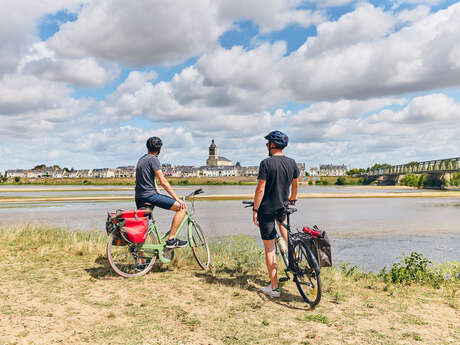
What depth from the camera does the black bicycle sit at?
5922 millimetres

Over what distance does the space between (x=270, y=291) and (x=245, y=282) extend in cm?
93

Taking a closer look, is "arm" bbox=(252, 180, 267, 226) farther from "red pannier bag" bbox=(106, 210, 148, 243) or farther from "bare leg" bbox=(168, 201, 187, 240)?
"red pannier bag" bbox=(106, 210, 148, 243)

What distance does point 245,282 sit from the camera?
24.0 ft

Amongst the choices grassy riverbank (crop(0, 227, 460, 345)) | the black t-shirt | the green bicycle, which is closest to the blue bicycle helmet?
the black t-shirt

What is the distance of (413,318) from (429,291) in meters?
1.99

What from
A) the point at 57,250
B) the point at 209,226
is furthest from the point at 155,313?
the point at 209,226

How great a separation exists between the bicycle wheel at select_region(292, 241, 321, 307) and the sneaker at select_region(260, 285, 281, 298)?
0.38 m

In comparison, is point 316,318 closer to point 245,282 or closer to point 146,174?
point 245,282

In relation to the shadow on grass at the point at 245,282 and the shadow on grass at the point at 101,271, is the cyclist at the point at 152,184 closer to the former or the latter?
the shadow on grass at the point at 245,282

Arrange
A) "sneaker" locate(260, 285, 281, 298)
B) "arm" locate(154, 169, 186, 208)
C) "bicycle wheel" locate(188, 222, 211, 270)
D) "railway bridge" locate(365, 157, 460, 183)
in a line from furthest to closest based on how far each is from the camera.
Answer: "railway bridge" locate(365, 157, 460, 183) → "bicycle wheel" locate(188, 222, 211, 270) → "arm" locate(154, 169, 186, 208) → "sneaker" locate(260, 285, 281, 298)

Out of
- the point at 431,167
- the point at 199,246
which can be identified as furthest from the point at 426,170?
the point at 199,246

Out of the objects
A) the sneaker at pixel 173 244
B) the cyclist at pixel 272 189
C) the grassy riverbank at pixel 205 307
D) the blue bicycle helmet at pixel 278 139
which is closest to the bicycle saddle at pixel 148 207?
the sneaker at pixel 173 244

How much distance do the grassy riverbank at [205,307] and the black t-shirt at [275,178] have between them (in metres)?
1.69

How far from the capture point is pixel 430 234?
1898 centimetres
